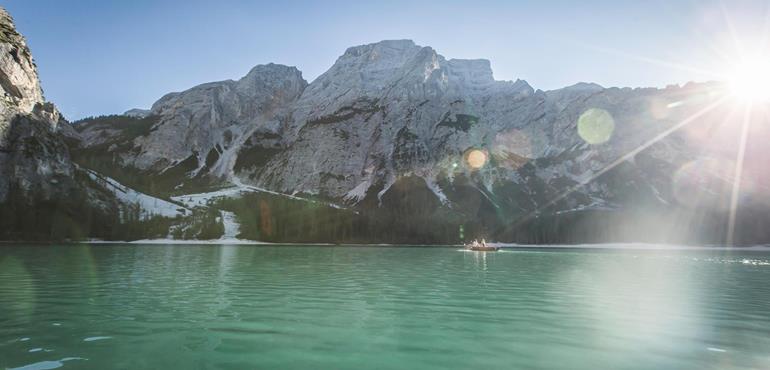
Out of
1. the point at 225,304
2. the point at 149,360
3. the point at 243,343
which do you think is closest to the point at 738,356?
the point at 243,343

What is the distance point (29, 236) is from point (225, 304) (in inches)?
8465

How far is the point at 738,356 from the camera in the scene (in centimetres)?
1856

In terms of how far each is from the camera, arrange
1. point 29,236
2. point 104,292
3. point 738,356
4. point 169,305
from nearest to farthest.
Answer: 1. point 738,356
2. point 169,305
3. point 104,292
4. point 29,236

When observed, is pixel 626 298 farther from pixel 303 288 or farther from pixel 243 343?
pixel 243 343

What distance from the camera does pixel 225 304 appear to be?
3038cm

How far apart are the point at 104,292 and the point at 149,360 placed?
76.3 feet

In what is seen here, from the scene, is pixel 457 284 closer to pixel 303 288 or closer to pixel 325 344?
pixel 303 288

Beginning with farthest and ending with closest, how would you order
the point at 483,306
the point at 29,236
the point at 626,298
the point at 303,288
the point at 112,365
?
the point at 29,236
the point at 303,288
the point at 626,298
the point at 483,306
the point at 112,365

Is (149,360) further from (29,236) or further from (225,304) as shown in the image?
(29,236)

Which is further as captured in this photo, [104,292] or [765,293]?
[765,293]

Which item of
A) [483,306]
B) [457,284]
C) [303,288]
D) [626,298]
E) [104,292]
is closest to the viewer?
[483,306]

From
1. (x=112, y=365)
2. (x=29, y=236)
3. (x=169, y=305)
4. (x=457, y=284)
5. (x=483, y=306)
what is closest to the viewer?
(x=112, y=365)

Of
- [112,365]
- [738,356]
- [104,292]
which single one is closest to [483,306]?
[738,356]

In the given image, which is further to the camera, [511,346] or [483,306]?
[483,306]
